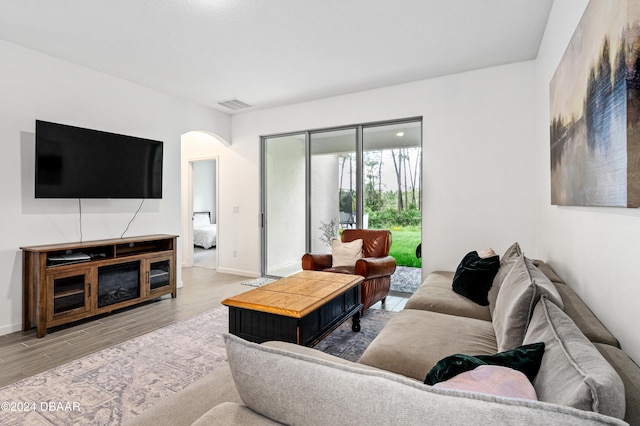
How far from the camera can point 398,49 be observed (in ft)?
11.1

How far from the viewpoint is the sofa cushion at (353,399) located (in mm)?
542

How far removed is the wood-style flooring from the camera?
2537 millimetres

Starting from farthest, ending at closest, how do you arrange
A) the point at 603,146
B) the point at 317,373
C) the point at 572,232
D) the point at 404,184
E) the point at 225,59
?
the point at 404,184
the point at 225,59
the point at 572,232
the point at 603,146
the point at 317,373

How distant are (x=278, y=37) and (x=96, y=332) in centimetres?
327

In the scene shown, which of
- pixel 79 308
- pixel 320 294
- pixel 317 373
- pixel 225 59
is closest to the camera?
pixel 317 373

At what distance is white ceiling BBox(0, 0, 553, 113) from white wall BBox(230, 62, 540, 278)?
222 mm

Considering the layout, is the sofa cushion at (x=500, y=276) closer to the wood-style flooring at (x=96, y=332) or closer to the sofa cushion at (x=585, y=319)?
the sofa cushion at (x=585, y=319)

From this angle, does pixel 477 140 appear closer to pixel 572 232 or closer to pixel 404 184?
pixel 404 184

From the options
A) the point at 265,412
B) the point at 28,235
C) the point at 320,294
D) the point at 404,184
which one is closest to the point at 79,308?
the point at 28,235

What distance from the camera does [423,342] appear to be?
1715mm

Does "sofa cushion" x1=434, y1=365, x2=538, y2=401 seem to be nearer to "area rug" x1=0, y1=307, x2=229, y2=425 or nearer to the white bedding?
"area rug" x1=0, y1=307, x2=229, y2=425

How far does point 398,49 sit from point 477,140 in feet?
4.76

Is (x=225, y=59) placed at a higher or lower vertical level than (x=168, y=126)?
higher

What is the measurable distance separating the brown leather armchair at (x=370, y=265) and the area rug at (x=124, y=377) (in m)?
0.42
